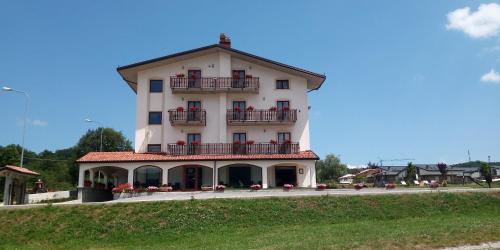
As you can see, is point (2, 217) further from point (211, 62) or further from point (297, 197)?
point (211, 62)

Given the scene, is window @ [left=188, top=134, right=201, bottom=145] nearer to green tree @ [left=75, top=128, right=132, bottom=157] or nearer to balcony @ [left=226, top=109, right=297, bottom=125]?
balcony @ [left=226, top=109, right=297, bottom=125]

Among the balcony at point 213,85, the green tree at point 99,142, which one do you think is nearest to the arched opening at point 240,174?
the balcony at point 213,85

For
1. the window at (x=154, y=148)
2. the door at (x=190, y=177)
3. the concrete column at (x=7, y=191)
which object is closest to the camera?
the concrete column at (x=7, y=191)

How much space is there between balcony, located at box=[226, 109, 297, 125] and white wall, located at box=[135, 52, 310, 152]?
0.63 metres

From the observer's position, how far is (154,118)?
3681 cm

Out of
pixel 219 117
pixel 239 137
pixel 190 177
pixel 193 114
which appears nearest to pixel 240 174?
pixel 239 137

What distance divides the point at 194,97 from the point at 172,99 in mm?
1901

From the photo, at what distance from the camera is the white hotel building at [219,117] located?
35.3 meters

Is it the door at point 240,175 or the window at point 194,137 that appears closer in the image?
the door at point 240,175

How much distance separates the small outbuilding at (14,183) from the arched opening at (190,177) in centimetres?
1053

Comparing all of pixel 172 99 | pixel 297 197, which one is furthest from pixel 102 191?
pixel 297 197

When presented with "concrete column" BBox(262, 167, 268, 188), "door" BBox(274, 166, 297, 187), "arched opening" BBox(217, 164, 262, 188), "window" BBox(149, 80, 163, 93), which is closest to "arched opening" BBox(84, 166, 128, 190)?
"window" BBox(149, 80, 163, 93)

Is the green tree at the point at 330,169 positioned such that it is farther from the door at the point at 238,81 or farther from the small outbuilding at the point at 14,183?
the small outbuilding at the point at 14,183

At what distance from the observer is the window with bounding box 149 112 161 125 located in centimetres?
3675
